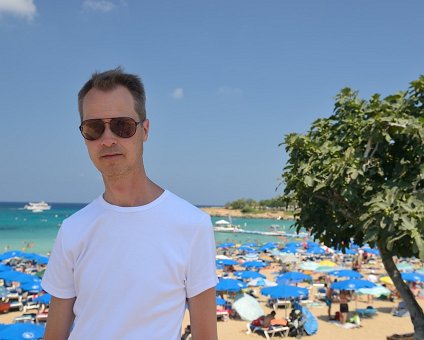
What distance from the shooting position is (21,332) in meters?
9.27

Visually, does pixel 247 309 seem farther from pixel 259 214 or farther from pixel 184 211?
pixel 259 214

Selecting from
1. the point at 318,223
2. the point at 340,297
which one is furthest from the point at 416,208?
the point at 340,297

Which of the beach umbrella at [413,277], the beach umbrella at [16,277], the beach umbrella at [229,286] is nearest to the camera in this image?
the beach umbrella at [229,286]

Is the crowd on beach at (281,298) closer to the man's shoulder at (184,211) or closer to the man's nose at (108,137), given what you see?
the man's shoulder at (184,211)

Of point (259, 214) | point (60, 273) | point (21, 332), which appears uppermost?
point (60, 273)

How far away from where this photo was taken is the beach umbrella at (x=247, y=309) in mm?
15170

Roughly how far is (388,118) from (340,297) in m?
14.1

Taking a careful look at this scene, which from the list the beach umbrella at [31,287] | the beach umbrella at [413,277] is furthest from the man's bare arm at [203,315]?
the beach umbrella at [413,277]

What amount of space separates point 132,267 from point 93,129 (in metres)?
0.51

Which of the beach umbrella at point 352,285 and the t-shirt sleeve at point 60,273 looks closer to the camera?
the t-shirt sleeve at point 60,273

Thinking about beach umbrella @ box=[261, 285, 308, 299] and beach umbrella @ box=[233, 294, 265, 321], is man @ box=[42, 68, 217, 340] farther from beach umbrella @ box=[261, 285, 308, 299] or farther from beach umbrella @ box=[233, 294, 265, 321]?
beach umbrella @ box=[233, 294, 265, 321]

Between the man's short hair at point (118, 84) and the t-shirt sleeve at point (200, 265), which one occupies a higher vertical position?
the man's short hair at point (118, 84)

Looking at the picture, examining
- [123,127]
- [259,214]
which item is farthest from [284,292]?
[259,214]

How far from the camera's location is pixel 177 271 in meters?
1.34
